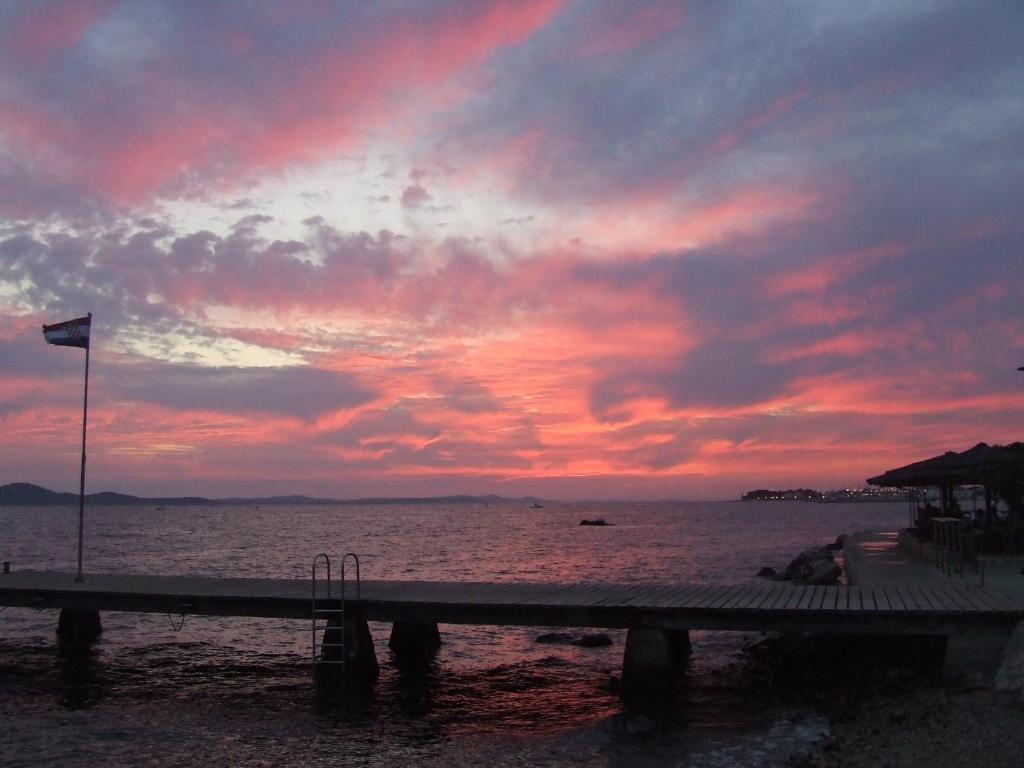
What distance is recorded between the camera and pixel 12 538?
286 feet

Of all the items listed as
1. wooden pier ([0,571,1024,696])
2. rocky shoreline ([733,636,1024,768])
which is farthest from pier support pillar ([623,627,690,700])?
rocky shoreline ([733,636,1024,768])

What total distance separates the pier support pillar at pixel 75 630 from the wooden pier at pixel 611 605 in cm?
177

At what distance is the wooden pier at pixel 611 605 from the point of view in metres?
13.5

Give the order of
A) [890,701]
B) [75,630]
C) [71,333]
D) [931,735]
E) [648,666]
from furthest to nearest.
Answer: [75,630] < [71,333] < [648,666] < [890,701] < [931,735]

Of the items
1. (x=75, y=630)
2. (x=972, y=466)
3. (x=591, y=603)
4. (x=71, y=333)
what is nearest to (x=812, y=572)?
(x=972, y=466)

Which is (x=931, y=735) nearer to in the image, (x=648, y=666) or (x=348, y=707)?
(x=648, y=666)

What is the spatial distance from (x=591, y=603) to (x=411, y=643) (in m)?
5.24

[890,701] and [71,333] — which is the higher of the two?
[71,333]

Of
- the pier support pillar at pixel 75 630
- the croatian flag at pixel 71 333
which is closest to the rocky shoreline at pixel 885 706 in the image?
the pier support pillar at pixel 75 630

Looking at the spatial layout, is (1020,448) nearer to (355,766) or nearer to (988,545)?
(988,545)

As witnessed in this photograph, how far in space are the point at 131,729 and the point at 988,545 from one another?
70.0 feet

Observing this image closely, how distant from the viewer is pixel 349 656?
53.0 feet

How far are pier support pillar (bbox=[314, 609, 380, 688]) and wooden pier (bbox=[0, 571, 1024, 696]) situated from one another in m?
0.09

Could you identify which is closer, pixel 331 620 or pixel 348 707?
pixel 348 707
